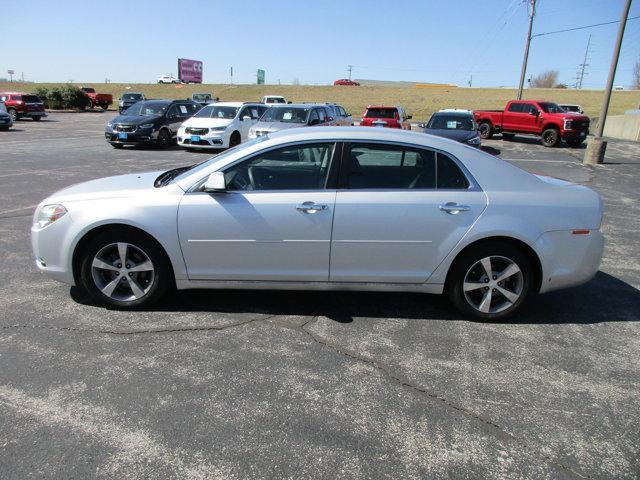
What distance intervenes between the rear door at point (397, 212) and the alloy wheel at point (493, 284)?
1.13 feet

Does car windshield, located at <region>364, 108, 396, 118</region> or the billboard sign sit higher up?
the billboard sign

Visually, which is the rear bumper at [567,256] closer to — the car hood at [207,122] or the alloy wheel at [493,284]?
the alloy wheel at [493,284]

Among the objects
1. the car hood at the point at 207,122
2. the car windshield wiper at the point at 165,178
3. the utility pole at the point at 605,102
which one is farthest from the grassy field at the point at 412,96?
the car windshield wiper at the point at 165,178

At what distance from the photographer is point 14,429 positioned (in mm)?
2633

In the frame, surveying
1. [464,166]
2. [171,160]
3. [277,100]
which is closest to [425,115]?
[277,100]

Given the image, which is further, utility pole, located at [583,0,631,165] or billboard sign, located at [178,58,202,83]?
billboard sign, located at [178,58,202,83]

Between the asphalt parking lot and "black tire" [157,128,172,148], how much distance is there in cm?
1367

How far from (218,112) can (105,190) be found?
1412 cm

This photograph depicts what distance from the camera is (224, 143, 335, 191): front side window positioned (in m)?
3.96

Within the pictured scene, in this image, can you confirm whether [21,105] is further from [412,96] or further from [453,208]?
[412,96]

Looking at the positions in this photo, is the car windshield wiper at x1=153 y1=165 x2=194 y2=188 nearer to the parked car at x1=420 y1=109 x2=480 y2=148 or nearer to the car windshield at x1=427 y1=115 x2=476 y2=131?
the parked car at x1=420 y1=109 x2=480 y2=148

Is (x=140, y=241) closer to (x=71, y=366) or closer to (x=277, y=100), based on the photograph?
(x=71, y=366)

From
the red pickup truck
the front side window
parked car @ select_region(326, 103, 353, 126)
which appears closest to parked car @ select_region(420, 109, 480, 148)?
parked car @ select_region(326, 103, 353, 126)

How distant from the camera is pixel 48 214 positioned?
402 cm
